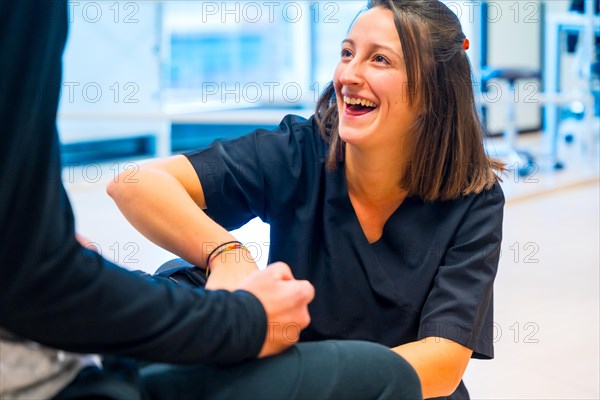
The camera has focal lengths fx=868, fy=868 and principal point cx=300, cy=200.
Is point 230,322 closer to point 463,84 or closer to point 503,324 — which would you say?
point 463,84

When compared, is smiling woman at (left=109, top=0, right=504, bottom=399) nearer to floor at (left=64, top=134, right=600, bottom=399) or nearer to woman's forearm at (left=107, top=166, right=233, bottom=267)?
woman's forearm at (left=107, top=166, right=233, bottom=267)

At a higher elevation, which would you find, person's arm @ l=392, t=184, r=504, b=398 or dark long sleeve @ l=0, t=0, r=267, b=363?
dark long sleeve @ l=0, t=0, r=267, b=363

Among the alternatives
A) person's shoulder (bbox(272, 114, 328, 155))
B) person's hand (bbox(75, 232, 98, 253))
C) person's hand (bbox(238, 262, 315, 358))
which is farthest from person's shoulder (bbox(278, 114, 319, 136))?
person's hand (bbox(238, 262, 315, 358))

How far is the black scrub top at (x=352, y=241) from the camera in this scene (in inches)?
54.9

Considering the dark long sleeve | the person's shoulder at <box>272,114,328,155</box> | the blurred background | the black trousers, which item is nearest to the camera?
the dark long sleeve

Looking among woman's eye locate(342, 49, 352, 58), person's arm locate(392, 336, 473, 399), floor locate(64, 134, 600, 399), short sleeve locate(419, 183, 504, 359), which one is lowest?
floor locate(64, 134, 600, 399)

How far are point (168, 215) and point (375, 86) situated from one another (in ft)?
1.38

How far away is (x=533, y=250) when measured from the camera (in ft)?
10.9

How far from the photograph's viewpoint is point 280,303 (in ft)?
3.11

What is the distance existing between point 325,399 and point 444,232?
1.94 ft

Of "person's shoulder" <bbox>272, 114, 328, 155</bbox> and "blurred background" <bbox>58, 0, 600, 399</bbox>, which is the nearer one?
"person's shoulder" <bbox>272, 114, 328, 155</bbox>

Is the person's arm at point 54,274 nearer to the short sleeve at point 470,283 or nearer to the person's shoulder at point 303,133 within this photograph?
the short sleeve at point 470,283

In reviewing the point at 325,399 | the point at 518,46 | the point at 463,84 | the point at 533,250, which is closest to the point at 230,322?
the point at 325,399

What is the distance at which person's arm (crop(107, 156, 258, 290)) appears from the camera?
1.38 meters
